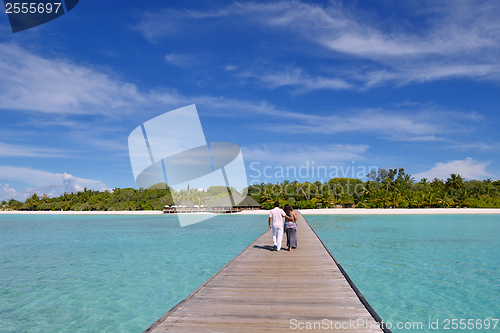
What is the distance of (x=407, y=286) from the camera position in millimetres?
10117

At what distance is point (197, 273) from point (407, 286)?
8.10 metres

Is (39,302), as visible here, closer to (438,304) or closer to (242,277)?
(242,277)

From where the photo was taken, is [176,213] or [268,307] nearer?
[268,307]

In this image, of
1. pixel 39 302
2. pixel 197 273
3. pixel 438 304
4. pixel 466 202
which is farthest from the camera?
pixel 466 202

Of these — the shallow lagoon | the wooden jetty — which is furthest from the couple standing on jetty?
the shallow lagoon

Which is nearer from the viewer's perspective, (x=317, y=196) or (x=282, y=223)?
(x=282, y=223)

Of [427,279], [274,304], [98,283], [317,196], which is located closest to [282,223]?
[274,304]

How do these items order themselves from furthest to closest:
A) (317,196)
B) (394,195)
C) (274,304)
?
(317,196) → (394,195) → (274,304)

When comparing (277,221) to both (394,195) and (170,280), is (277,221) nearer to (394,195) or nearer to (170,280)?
(170,280)

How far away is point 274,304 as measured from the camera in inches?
213

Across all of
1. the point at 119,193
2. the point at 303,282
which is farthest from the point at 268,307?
the point at 119,193

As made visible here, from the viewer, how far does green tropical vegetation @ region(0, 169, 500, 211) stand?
58872 mm

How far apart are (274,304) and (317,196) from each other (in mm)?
62215

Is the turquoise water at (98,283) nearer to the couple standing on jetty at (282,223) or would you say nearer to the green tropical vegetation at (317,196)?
A: the couple standing on jetty at (282,223)
